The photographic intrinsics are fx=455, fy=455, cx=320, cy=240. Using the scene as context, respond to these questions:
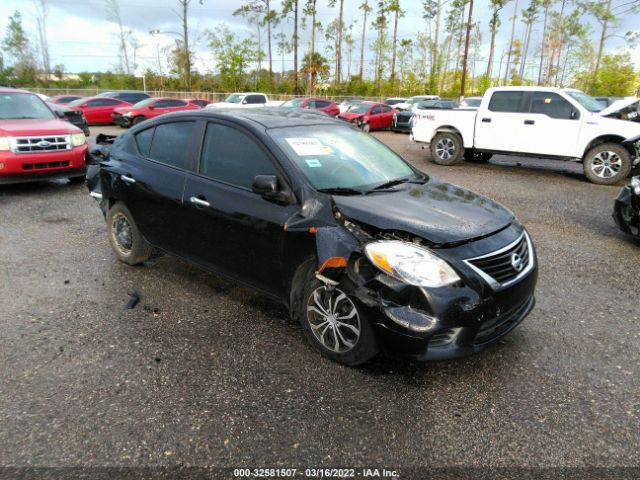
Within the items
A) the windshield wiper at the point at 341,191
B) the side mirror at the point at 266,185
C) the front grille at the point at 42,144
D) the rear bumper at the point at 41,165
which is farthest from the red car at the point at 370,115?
the side mirror at the point at 266,185

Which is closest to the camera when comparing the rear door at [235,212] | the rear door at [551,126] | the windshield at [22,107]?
the rear door at [235,212]

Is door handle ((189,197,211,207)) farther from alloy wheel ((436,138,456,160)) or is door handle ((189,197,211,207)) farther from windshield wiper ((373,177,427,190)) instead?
alloy wheel ((436,138,456,160))

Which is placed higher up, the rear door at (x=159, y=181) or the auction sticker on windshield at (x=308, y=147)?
the auction sticker on windshield at (x=308, y=147)

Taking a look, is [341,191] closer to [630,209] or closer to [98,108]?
[630,209]

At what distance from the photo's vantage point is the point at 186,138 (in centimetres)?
392

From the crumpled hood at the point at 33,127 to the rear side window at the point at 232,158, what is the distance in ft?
17.9

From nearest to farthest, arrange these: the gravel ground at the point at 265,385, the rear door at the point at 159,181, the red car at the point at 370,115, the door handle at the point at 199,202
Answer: the gravel ground at the point at 265,385 → the door handle at the point at 199,202 → the rear door at the point at 159,181 → the red car at the point at 370,115

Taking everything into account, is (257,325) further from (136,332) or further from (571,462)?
(571,462)

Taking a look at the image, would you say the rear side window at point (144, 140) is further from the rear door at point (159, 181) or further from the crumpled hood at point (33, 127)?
the crumpled hood at point (33, 127)

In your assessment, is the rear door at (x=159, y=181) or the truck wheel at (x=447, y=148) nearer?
the rear door at (x=159, y=181)

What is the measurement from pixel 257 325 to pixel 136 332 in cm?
91

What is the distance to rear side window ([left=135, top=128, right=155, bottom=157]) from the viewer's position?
430 centimetres

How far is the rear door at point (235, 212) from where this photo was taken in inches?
129

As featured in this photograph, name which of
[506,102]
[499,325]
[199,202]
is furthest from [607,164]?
[199,202]
